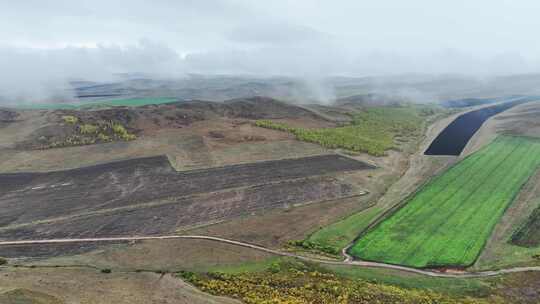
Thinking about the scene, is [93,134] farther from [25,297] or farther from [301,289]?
[301,289]

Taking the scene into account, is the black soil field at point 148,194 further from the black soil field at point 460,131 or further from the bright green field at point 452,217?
the black soil field at point 460,131

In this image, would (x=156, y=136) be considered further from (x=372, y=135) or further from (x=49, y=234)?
(x=372, y=135)

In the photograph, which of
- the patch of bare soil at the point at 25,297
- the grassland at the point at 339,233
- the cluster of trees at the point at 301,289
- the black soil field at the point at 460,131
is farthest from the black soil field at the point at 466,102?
the patch of bare soil at the point at 25,297

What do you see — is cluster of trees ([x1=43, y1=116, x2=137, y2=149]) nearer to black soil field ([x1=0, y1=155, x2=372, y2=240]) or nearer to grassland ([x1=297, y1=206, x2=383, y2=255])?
black soil field ([x1=0, y1=155, x2=372, y2=240])

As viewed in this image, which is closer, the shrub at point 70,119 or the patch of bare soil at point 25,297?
the patch of bare soil at point 25,297

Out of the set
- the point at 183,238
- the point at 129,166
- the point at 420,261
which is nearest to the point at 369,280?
the point at 420,261

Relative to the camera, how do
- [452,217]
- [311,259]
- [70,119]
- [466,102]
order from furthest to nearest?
[466,102] → [70,119] → [452,217] → [311,259]

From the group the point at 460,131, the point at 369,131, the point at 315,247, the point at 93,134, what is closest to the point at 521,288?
the point at 315,247
